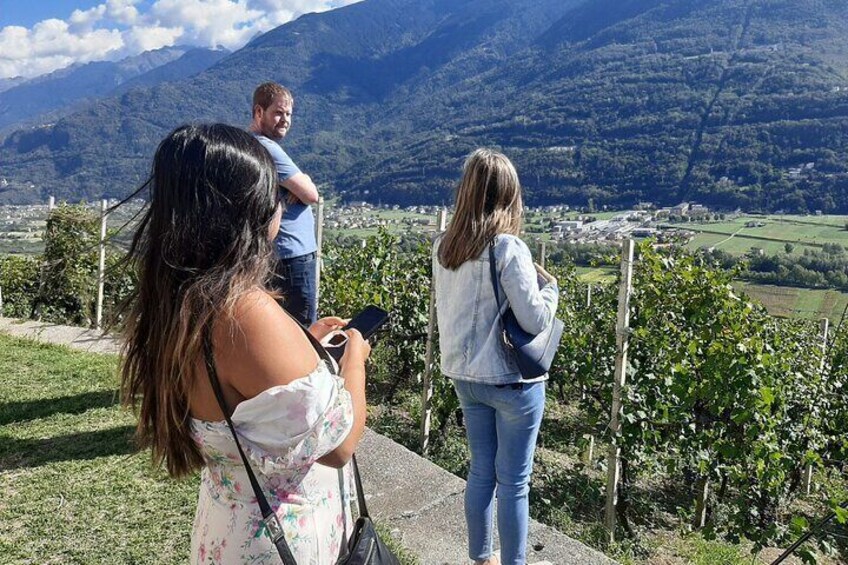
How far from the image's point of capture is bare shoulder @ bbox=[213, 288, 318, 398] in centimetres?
126

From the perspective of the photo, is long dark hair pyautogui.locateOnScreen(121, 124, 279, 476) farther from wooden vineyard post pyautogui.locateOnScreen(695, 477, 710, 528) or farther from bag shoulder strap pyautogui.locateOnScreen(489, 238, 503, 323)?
wooden vineyard post pyautogui.locateOnScreen(695, 477, 710, 528)

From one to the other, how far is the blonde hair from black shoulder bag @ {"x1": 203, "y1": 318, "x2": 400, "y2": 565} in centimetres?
102

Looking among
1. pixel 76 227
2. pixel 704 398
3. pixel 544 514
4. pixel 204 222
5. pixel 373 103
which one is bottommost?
pixel 544 514

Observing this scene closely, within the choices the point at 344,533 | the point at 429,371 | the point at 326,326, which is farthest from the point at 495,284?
the point at 429,371

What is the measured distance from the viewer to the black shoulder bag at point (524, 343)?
2312mm

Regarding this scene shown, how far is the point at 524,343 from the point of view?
7.59 feet

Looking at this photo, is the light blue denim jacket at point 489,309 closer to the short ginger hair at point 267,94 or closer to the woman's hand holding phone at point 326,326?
the woman's hand holding phone at point 326,326

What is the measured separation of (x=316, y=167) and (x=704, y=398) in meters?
109

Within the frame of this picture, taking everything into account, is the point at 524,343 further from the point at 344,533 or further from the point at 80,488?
the point at 80,488

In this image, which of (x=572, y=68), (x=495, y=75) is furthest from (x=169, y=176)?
(x=495, y=75)

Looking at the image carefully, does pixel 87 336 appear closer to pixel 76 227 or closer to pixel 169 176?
pixel 76 227

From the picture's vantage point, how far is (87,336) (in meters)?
7.63

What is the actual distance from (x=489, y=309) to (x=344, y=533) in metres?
1.07

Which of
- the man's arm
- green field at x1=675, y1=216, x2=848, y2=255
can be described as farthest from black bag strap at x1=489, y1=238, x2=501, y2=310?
green field at x1=675, y1=216, x2=848, y2=255
